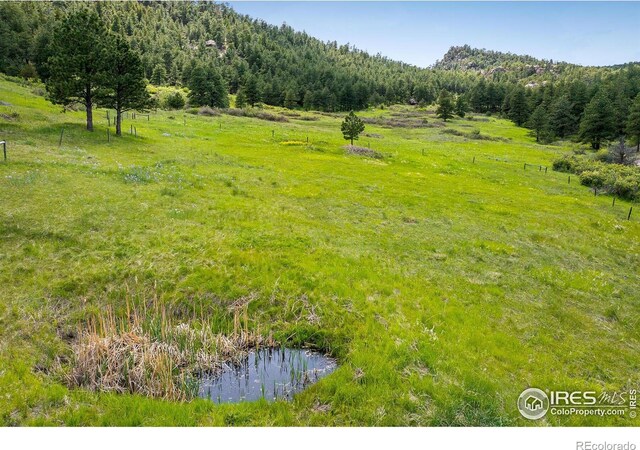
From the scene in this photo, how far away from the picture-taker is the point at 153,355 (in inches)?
517

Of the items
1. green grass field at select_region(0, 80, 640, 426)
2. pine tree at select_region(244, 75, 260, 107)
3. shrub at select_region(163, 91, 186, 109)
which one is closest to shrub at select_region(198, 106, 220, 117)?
shrub at select_region(163, 91, 186, 109)

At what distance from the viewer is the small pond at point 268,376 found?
1303 cm

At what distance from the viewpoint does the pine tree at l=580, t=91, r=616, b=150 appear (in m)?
98.1

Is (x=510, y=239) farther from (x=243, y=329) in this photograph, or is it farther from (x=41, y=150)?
(x=41, y=150)

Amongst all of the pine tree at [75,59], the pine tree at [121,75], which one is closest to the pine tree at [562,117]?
the pine tree at [121,75]

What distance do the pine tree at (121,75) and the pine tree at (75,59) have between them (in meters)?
1.60

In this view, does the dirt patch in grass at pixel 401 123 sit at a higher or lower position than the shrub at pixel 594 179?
higher

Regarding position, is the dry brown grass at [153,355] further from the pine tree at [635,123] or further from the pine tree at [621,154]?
the pine tree at [635,123]

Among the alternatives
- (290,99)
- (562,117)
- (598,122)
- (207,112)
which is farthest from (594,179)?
(290,99)

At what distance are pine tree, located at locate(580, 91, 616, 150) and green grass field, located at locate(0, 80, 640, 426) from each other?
67788 millimetres

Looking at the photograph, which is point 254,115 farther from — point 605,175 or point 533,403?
point 533,403

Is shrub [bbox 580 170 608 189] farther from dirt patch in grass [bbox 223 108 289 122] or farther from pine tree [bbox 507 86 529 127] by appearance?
pine tree [bbox 507 86 529 127]
